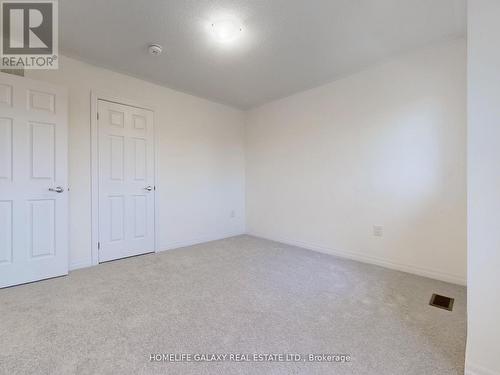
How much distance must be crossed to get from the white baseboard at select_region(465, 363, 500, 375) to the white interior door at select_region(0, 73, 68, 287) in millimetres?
3412

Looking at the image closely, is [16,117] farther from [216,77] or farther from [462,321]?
[462,321]

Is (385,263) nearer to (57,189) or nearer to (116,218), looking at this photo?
(116,218)

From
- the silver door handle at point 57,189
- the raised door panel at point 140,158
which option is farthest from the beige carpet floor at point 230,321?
the raised door panel at point 140,158

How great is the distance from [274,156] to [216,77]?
1.59 metres

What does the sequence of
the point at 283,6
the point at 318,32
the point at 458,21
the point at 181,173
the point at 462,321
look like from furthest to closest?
1. the point at 181,173
2. the point at 318,32
3. the point at 458,21
4. the point at 283,6
5. the point at 462,321

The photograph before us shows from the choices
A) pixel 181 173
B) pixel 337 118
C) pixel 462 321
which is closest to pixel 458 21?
pixel 337 118

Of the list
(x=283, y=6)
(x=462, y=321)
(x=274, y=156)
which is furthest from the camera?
(x=274, y=156)

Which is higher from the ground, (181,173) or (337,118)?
(337,118)

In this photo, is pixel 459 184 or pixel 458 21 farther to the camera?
pixel 459 184

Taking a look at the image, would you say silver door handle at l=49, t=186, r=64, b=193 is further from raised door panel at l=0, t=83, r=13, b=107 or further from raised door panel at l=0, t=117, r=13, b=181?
raised door panel at l=0, t=83, r=13, b=107

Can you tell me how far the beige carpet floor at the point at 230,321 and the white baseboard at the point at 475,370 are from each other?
8cm

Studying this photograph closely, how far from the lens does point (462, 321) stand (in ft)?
5.72

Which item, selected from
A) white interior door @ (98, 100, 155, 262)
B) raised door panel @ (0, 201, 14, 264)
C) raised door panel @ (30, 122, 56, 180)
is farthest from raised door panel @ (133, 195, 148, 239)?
raised door panel @ (0, 201, 14, 264)

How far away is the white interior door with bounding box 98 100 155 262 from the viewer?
119 inches
